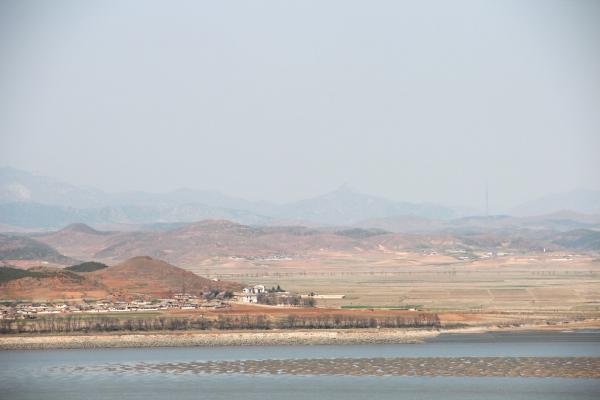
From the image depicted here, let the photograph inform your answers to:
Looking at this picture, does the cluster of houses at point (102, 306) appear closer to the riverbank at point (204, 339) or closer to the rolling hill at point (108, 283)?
the rolling hill at point (108, 283)

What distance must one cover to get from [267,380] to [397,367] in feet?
25.4

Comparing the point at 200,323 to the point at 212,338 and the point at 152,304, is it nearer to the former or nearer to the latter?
the point at 212,338

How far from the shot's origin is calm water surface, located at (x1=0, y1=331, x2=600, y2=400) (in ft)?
169

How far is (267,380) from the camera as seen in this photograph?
2205 inches

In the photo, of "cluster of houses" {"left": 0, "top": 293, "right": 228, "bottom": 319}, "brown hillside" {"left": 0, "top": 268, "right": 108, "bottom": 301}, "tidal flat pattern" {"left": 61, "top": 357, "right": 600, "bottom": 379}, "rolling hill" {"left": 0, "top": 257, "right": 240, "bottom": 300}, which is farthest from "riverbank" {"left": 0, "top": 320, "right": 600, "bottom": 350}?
"rolling hill" {"left": 0, "top": 257, "right": 240, "bottom": 300}

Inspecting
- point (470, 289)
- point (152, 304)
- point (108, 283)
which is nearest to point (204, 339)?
point (152, 304)

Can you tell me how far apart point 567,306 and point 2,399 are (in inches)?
2441

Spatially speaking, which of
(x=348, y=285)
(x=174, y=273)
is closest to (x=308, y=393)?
(x=174, y=273)

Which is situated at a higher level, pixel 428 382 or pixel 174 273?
pixel 174 273

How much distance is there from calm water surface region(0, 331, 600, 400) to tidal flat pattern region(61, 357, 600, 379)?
1.24 metres

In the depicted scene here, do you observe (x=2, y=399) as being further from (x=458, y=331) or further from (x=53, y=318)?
(x=458, y=331)

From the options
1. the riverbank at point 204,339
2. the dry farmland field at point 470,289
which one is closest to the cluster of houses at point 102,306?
the riverbank at point 204,339

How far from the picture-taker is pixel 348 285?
141875 millimetres

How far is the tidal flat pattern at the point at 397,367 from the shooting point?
5684cm
